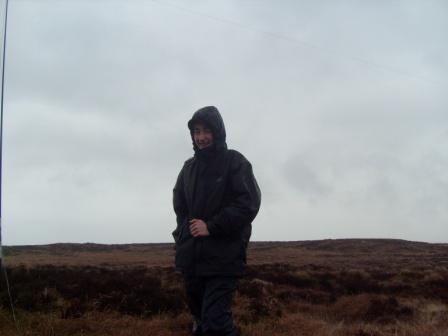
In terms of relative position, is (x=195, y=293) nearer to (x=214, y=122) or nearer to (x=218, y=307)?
(x=218, y=307)

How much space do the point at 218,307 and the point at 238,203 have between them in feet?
2.47

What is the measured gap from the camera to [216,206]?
12.3ft

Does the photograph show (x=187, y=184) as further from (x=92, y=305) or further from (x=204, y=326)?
(x=92, y=305)

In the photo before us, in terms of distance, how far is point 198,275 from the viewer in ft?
11.9

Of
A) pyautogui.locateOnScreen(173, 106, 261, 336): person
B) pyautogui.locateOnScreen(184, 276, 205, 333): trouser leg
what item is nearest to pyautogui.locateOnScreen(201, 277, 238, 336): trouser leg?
pyautogui.locateOnScreen(173, 106, 261, 336): person

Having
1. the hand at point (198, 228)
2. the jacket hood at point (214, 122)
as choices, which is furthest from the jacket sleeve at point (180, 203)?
the jacket hood at point (214, 122)

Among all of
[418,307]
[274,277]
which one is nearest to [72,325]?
[418,307]

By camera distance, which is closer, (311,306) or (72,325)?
(72,325)

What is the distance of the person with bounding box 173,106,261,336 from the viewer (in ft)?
11.7

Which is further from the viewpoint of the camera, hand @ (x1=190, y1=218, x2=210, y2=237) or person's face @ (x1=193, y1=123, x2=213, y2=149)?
person's face @ (x1=193, y1=123, x2=213, y2=149)

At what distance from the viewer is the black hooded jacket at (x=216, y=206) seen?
141 inches

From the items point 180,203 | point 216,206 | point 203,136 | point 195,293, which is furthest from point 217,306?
point 203,136

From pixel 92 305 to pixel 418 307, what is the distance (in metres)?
5.65

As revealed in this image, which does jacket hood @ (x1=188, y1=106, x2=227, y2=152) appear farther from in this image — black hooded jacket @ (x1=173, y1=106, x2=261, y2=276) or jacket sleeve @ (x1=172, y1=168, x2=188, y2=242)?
jacket sleeve @ (x1=172, y1=168, x2=188, y2=242)
